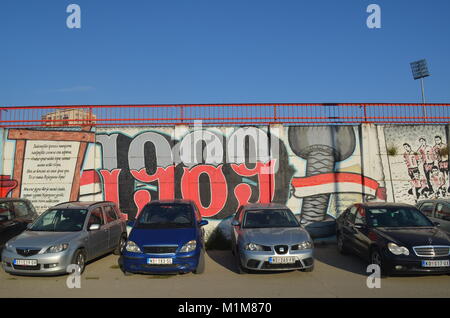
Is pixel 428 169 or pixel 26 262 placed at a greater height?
pixel 428 169

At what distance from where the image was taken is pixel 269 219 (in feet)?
28.1

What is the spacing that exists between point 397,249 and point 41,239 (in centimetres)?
733

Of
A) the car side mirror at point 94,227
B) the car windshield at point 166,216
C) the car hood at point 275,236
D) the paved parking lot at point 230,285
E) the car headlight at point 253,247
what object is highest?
the car windshield at point 166,216

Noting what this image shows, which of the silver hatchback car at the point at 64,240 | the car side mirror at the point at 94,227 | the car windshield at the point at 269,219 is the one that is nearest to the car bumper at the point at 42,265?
the silver hatchback car at the point at 64,240

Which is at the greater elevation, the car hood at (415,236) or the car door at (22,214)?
the car door at (22,214)

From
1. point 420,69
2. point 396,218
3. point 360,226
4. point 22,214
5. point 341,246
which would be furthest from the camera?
point 420,69

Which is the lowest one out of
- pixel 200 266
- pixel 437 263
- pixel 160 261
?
pixel 200 266

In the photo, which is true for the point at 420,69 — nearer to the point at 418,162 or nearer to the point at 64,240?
the point at 418,162

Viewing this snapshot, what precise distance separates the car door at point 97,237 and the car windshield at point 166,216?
3.70 feet

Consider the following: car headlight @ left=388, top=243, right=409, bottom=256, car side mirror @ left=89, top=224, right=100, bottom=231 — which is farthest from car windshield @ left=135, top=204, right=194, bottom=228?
car headlight @ left=388, top=243, right=409, bottom=256

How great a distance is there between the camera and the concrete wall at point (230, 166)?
1238cm

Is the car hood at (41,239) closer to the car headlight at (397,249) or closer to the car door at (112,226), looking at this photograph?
the car door at (112,226)

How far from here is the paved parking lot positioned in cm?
633

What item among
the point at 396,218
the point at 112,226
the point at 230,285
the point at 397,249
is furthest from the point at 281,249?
the point at 112,226
